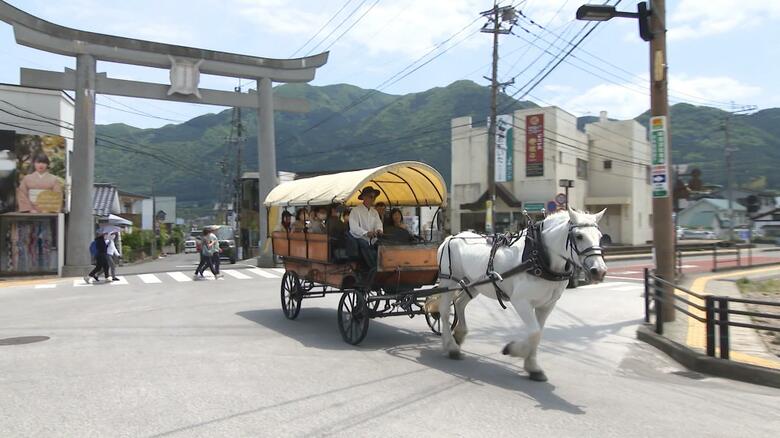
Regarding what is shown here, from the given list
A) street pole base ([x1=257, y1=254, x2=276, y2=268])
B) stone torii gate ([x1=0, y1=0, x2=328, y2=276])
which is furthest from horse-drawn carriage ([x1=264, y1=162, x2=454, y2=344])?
street pole base ([x1=257, y1=254, x2=276, y2=268])

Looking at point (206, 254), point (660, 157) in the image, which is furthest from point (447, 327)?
point (206, 254)

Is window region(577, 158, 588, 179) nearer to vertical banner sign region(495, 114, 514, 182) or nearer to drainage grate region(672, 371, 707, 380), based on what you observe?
vertical banner sign region(495, 114, 514, 182)

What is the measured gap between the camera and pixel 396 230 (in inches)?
383

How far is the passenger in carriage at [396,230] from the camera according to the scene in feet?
30.9

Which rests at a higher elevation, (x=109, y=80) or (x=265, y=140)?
(x=109, y=80)

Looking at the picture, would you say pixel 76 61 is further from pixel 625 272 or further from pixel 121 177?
pixel 121 177

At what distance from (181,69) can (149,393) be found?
21.1 m

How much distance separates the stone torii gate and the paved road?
12.2 m

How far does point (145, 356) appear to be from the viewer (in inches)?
312

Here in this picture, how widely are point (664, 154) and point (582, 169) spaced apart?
3784cm

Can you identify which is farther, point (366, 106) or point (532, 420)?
point (366, 106)

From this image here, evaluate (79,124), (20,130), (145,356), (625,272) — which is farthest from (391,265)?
(20,130)

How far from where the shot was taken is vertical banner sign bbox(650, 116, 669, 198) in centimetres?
1067

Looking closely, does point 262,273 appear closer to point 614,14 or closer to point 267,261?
point 267,261
